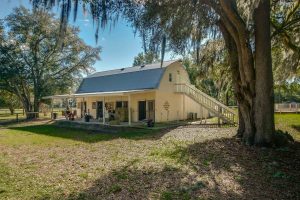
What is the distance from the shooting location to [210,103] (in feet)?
67.7

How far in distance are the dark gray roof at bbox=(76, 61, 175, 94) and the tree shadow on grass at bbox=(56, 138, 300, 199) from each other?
13.3 meters

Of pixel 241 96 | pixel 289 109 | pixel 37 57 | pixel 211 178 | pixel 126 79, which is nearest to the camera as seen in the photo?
pixel 211 178

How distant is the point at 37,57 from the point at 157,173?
28.8 meters

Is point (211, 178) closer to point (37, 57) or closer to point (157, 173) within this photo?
point (157, 173)

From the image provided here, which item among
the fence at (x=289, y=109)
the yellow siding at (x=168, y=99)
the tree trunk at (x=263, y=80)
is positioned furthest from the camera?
the fence at (x=289, y=109)

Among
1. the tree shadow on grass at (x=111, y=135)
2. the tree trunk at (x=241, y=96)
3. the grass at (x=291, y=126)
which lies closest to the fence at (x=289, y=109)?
A: the grass at (x=291, y=126)

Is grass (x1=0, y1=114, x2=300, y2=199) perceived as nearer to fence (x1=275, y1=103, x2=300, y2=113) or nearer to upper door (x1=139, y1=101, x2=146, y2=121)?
upper door (x1=139, y1=101, x2=146, y2=121)

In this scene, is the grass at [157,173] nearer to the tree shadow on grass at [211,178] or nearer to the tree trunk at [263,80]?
the tree shadow on grass at [211,178]

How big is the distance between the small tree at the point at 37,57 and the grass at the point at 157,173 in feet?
71.6

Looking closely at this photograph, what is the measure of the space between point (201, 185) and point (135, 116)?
1691 cm

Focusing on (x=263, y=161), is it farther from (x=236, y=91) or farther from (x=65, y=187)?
(x=65, y=187)

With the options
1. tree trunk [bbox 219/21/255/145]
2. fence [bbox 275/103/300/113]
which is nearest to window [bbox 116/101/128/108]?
tree trunk [bbox 219/21/255/145]

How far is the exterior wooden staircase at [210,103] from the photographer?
60.1 ft

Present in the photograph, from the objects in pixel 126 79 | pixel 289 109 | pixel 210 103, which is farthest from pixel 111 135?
pixel 289 109
